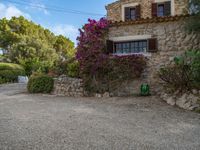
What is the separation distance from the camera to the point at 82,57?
1374cm

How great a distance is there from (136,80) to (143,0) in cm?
779

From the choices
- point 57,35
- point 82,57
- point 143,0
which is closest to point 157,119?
point 82,57

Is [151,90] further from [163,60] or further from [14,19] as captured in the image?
[14,19]

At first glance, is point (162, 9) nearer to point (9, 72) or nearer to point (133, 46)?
point (133, 46)

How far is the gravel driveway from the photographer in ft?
17.5

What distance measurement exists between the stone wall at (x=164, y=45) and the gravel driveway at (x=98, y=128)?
3.54 m

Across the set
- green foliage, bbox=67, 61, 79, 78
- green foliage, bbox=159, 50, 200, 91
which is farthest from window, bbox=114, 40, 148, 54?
green foliage, bbox=159, 50, 200, 91

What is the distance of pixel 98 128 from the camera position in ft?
21.9

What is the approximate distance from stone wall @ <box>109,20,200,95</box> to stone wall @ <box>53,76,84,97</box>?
7.81 feet

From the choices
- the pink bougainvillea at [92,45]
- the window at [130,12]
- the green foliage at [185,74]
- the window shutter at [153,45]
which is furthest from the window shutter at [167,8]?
the green foliage at [185,74]

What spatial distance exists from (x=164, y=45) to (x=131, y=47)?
189 centimetres

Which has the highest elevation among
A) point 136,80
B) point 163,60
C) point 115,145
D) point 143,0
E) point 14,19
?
point 14,19

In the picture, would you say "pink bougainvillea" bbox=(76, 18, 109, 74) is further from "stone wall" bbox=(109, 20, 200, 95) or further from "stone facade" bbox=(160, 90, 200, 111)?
"stone facade" bbox=(160, 90, 200, 111)

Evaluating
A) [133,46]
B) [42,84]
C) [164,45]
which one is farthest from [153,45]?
[42,84]
